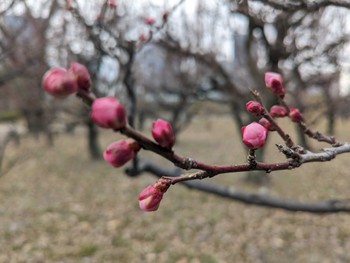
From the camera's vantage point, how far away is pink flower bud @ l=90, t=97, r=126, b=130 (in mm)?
529

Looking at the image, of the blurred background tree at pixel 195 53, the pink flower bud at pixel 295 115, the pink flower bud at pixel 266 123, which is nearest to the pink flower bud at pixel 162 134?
the pink flower bud at pixel 266 123

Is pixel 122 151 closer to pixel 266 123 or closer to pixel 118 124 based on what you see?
pixel 118 124

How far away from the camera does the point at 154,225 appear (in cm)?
609

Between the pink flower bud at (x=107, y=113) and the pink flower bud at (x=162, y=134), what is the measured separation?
3.6 inches

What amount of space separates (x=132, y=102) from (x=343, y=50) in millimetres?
7246

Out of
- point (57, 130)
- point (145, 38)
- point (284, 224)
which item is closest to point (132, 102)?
point (145, 38)

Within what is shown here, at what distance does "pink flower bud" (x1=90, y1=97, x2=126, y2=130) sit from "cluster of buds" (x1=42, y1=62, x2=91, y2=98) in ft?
0.12

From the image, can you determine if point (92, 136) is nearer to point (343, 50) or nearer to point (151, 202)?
point (343, 50)

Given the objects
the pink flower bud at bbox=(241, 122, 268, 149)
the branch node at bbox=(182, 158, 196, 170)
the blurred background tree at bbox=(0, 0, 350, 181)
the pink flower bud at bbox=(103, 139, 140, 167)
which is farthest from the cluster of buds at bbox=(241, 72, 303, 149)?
the blurred background tree at bbox=(0, 0, 350, 181)

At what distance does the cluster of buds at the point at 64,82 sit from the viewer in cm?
54

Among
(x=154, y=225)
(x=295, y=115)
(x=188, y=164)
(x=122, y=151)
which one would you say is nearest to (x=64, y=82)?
(x=122, y=151)

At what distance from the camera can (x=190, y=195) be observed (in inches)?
311

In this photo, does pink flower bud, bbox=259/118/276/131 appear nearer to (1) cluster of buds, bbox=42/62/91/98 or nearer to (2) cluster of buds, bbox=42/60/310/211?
(2) cluster of buds, bbox=42/60/310/211

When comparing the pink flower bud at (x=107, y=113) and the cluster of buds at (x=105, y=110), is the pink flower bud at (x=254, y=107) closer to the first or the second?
the cluster of buds at (x=105, y=110)
